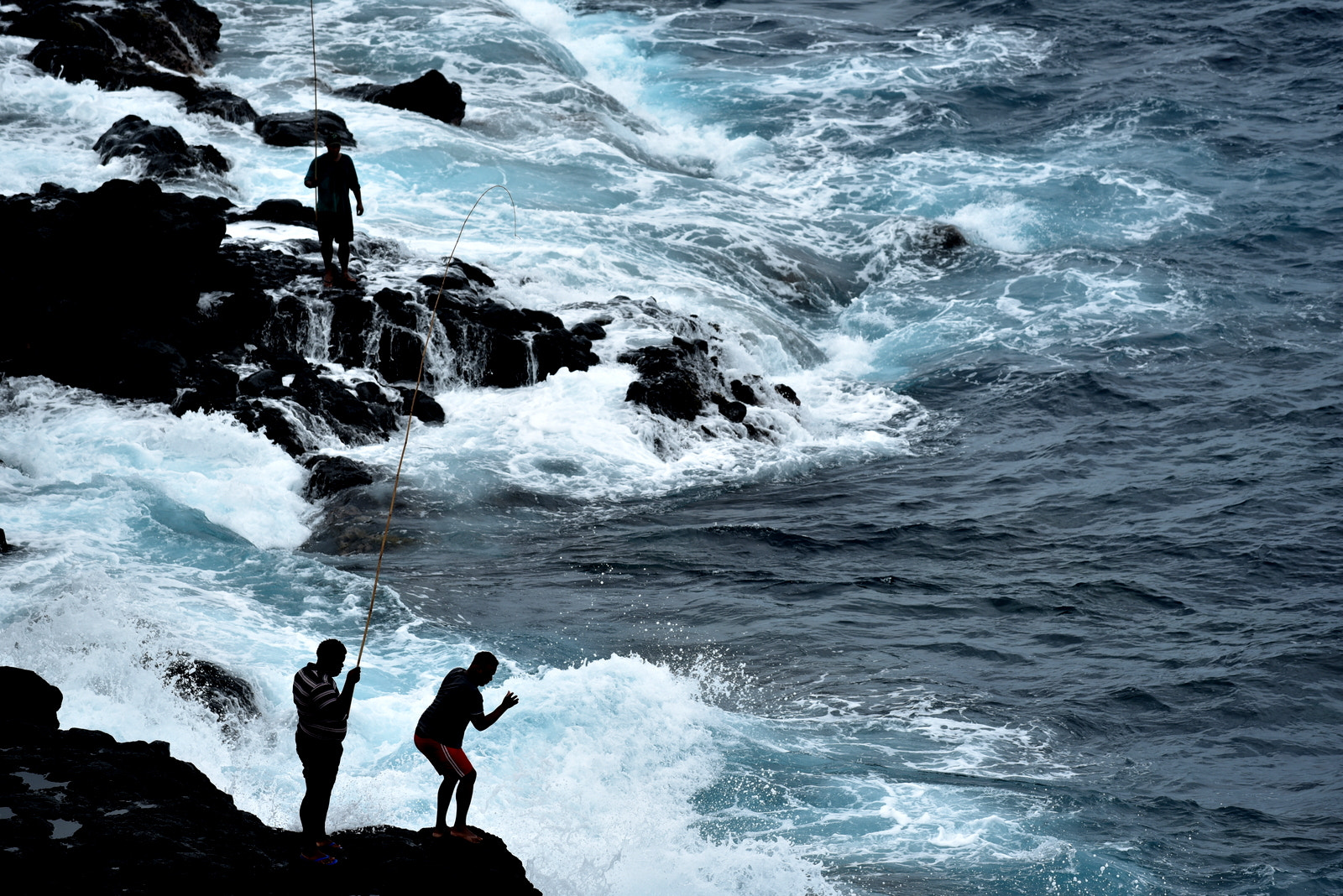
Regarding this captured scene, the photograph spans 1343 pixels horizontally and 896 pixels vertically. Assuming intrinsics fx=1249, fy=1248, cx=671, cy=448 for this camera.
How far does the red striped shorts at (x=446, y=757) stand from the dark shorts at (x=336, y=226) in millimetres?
8135

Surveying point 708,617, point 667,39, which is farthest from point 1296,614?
point 667,39

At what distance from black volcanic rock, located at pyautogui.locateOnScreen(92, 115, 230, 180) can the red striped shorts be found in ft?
40.7

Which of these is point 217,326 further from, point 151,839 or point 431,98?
point 431,98

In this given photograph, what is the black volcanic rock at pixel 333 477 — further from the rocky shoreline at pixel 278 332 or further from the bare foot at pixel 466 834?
the bare foot at pixel 466 834

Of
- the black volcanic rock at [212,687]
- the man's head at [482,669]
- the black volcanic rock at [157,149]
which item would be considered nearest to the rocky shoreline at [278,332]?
the black volcanic rock at [157,149]

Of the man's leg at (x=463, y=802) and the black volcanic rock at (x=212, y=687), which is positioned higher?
the man's leg at (x=463, y=802)

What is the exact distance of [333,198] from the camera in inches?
499

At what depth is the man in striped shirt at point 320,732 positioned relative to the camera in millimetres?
5512

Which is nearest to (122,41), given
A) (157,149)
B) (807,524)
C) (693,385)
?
(157,149)

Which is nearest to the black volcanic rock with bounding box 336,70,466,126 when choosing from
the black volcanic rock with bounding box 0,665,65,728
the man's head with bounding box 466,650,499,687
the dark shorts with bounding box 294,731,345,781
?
the black volcanic rock with bounding box 0,665,65,728

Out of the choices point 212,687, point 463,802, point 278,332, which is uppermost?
point 463,802

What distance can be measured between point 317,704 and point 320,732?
0.46ft

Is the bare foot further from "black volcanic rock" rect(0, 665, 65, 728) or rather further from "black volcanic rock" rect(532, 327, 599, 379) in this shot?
"black volcanic rock" rect(532, 327, 599, 379)

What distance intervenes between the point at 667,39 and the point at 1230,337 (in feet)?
60.5
